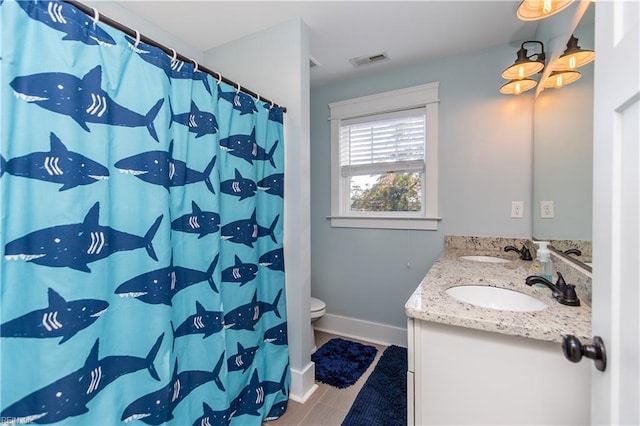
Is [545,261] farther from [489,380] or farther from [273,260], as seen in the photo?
[273,260]

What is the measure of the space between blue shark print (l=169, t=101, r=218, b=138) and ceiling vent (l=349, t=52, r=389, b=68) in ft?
4.83

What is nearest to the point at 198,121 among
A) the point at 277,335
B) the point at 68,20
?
the point at 68,20

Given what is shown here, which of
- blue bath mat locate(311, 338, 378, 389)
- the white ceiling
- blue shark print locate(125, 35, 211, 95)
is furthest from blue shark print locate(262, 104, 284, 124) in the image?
blue bath mat locate(311, 338, 378, 389)

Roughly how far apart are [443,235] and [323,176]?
3.95ft

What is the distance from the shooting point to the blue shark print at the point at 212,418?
1204mm

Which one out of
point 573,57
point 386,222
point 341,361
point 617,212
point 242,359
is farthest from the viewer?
point 386,222

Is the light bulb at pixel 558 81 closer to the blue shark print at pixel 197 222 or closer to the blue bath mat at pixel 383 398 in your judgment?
the blue shark print at pixel 197 222

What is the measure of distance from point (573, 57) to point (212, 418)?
7.26ft

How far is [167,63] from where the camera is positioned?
43.9 inches

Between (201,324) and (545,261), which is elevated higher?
(545,261)

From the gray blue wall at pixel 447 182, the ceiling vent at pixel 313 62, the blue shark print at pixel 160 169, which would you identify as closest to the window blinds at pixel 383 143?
the gray blue wall at pixel 447 182

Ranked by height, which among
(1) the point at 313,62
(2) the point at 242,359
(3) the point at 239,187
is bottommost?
(2) the point at 242,359

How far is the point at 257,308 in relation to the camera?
157cm

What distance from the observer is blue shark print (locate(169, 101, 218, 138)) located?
116cm
